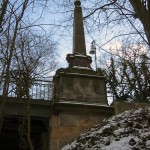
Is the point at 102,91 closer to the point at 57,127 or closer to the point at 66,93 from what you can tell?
the point at 66,93

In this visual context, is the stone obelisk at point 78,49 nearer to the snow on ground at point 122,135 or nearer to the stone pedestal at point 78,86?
the stone pedestal at point 78,86

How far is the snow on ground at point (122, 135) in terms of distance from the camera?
25.4 ft

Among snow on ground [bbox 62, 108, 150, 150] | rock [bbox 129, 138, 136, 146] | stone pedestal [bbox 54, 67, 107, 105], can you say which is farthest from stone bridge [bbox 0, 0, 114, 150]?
rock [bbox 129, 138, 136, 146]

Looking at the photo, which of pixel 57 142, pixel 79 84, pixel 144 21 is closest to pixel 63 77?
pixel 79 84

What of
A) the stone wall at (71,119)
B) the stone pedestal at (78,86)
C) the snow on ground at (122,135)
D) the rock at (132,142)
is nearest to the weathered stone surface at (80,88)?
the stone pedestal at (78,86)

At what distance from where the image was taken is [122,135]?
27.4 ft

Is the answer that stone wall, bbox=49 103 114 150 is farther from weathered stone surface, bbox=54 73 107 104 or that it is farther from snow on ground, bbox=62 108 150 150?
snow on ground, bbox=62 108 150 150

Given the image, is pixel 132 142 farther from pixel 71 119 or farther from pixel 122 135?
pixel 71 119

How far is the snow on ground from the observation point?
774cm

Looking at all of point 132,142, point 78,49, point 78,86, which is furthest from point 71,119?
point 132,142

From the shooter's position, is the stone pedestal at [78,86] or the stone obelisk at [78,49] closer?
the stone pedestal at [78,86]

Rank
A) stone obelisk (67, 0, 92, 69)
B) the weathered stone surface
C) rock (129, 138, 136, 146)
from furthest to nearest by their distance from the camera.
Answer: stone obelisk (67, 0, 92, 69) → the weathered stone surface → rock (129, 138, 136, 146)

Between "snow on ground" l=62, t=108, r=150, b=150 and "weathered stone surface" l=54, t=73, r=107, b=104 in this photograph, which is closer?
"snow on ground" l=62, t=108, r=150, b=150

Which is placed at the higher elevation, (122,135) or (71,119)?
(71,119)
